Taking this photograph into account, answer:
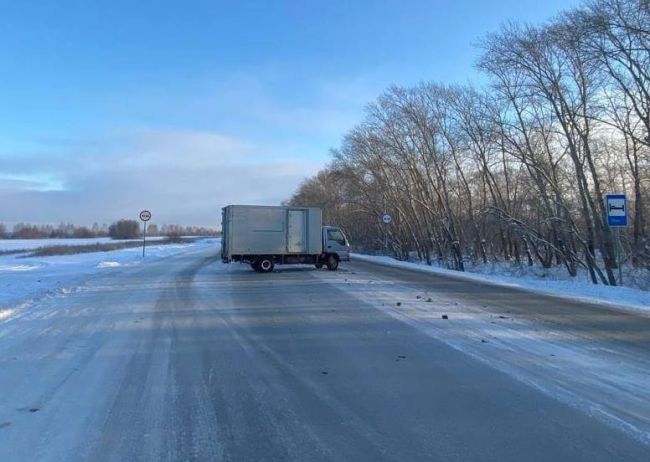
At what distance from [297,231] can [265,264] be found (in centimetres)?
218

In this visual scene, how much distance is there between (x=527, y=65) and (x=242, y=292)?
18026 millimetres

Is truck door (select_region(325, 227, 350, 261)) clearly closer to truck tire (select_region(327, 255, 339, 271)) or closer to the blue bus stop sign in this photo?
truck tire (select_region(327, 255, 339, 271))

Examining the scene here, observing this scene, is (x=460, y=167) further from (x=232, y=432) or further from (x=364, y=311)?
(x=232, y=432)

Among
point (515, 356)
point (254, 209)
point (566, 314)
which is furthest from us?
point (254, 209)

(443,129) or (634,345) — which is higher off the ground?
(443,129)

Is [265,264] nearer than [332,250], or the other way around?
[265,264]

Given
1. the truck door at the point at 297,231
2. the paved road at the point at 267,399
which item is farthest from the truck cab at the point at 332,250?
the paved road at the point at 267,399

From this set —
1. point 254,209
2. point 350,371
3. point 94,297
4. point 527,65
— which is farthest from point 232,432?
point 527,65

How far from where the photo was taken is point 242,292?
16688 mm

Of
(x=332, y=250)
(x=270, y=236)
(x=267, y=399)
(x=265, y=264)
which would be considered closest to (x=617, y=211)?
(x=332, y=250)

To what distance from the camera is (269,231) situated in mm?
25922

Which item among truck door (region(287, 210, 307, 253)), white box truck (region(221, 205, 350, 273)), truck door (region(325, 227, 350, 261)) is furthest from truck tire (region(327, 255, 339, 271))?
truck door (region(287, 210, 307, 253))

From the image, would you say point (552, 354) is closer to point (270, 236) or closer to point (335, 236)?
point (270, 236)

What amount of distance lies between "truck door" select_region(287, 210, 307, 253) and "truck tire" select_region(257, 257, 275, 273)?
1081 millimetres
